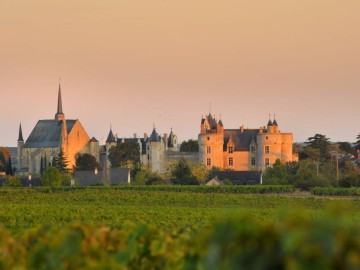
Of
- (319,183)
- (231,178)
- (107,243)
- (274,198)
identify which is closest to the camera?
(107,243)

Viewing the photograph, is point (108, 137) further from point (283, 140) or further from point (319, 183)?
point (319, 183)

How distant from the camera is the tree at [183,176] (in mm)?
101000

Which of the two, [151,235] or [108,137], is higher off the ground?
[108,137]

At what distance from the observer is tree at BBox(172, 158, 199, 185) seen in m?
101

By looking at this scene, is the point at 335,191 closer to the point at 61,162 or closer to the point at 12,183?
the point at 12,183

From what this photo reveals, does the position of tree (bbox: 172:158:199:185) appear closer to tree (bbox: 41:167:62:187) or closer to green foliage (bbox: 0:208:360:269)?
tree (bbox: 41:167:62:187)

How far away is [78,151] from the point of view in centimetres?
14625

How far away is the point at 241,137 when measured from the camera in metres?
126

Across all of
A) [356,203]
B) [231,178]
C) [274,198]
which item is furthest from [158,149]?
[356,203]

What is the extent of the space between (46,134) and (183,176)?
50942 mm

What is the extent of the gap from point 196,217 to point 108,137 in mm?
107264

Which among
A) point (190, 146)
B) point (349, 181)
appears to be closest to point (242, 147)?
point (190, 146)

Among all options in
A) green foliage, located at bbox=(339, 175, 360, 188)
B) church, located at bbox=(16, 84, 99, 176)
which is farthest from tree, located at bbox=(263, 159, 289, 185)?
church, located at bbox=(16, 84, 99, 176)

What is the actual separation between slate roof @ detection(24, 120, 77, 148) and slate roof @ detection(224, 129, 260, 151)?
1250 inches
